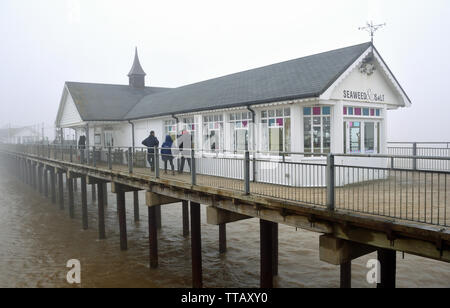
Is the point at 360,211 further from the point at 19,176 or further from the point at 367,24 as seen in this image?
the point at 19,176

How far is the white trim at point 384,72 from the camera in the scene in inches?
392

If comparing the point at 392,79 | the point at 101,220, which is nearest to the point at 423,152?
the point at 392,79

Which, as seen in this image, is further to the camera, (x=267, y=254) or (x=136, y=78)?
(x=136, y=78)

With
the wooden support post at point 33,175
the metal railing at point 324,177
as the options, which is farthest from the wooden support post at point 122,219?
the wooden support post at point 33,175

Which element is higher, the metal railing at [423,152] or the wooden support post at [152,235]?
the metal railing at [423,152]

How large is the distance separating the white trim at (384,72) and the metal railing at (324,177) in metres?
1.75

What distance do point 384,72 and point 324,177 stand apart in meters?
4.36

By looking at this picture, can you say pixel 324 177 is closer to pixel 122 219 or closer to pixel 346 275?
pixel 346 275

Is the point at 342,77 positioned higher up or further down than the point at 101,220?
higher up

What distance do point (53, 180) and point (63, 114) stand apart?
208 inches

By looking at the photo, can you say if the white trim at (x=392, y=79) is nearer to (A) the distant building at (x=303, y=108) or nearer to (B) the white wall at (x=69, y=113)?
(A) the distant building at (x=303, y=108)

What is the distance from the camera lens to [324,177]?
10.2 m

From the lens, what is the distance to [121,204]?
14.8 m

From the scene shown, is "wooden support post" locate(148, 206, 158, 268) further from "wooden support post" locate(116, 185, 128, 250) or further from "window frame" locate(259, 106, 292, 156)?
"window frame" locate(259, 106, 292, 156)
